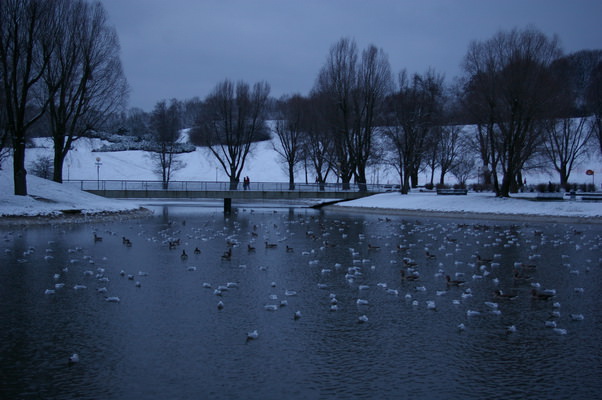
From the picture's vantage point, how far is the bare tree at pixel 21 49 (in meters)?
32.7

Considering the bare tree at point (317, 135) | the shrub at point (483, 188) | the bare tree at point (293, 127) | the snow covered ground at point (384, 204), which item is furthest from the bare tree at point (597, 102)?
the bare tree at point (293, 127)

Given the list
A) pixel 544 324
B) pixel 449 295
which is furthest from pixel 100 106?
pixel 544 324

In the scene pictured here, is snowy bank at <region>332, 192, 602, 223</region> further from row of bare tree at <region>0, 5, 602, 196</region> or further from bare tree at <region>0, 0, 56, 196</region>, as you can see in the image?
bare tree at <region>0, 0, 56, 196</region>

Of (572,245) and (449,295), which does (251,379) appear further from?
(572,245)

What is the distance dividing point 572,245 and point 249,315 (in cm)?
1721

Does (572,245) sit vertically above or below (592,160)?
below

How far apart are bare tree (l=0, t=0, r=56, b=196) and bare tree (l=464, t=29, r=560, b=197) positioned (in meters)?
32.2

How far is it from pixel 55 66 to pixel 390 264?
1203 inches

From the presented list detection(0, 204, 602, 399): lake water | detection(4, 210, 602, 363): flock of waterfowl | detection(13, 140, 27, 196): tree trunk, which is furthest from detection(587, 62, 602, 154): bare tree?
detection(13, 140, 27, 196): tree trunk

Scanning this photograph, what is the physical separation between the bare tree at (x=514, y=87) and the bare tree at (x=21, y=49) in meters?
32.2

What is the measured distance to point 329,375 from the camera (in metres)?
7.95

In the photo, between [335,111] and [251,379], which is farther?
[335,111]

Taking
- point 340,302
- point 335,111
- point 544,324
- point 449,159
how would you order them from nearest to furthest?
1. point 544,324
2. point 340,302
3. point 335,111
4. point 449,159

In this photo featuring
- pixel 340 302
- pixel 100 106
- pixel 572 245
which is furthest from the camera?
pixel 100 106
